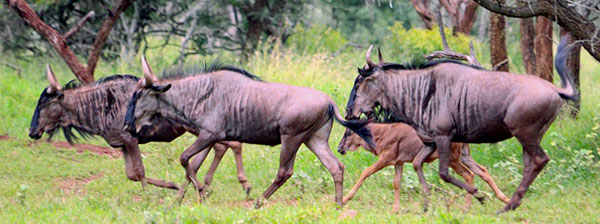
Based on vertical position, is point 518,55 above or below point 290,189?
below

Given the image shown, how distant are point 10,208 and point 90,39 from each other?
38.4ft

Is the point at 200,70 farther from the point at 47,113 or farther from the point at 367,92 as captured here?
the point at 47,113

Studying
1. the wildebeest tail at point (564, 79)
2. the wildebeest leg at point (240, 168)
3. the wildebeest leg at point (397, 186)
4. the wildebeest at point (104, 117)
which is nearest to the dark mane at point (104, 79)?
the wildebeest at point (104, 117)

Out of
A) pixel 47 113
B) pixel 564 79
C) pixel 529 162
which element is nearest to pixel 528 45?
pixel 564 79

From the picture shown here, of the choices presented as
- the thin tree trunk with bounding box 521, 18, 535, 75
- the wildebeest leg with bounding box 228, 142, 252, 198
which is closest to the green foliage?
the thin tree trunk with bounding box 521, 18, 535, 75

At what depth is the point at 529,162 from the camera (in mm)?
7812

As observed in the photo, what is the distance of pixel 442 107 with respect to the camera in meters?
8.08

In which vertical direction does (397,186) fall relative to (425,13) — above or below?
above

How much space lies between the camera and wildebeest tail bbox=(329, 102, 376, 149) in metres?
8.35

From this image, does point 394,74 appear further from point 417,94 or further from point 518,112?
point 518,112

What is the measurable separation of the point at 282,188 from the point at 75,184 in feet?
9.28

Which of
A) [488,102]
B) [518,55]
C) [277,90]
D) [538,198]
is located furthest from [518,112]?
[518,55]

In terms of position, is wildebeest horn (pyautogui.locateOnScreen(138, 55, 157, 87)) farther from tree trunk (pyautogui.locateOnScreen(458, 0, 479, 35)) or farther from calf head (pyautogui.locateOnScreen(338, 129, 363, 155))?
tree trunk (pyautogui.locateOnScreen(458, 0, 479, 35))

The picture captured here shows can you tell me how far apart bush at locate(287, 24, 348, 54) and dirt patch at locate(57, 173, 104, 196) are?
32.0 feet
